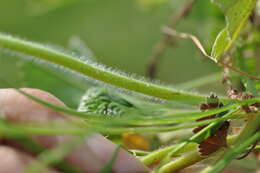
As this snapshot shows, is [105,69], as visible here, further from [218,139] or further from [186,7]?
[186,7]

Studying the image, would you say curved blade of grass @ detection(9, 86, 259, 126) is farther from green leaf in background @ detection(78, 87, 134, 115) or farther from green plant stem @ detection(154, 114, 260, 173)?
green leaf in background @ detection(78, 87, 134, 115)

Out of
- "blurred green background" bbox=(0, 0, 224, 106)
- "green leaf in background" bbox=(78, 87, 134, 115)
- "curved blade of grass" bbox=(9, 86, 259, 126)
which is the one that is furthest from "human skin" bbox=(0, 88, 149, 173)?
"blurred green background" bbox=(0, 0, 224, 106)

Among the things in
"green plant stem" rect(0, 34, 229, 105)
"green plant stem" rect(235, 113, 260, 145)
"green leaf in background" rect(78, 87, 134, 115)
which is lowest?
"green plant stem" rect(235, 113, 260, 145)

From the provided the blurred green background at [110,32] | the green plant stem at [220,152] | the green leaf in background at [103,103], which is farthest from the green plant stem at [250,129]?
the blurred green background at [110,32]

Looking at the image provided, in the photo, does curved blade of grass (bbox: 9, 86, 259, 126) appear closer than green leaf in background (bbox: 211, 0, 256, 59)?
Yes

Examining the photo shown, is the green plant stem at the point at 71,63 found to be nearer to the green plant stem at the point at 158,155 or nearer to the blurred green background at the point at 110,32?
the green plant stem at the point at 158,155

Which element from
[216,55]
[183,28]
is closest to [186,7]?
[216,55]

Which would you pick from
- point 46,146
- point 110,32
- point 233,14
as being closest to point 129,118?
point 46,146

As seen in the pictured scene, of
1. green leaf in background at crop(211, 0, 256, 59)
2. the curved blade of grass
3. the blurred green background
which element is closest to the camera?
the curved blade of grass

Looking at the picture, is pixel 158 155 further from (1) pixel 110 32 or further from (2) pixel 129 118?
(1) pixel 110 32
